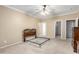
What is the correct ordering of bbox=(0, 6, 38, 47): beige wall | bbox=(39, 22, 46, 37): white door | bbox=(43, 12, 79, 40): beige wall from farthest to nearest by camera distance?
1. bbox=(39, 22, 46, 37): white door
2. bbox=(43, 12, 79, 40): beige wall
3. bbox=(0, 6, 38, 47): beige wall

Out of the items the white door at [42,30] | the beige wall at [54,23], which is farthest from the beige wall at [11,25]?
the beige wall at [54,23]

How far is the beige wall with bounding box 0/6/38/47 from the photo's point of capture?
2.81 m

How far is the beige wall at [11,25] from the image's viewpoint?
281 cm

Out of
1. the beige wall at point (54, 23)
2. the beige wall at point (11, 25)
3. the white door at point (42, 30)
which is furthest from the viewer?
the white door at point (42, 30)

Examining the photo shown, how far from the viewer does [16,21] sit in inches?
135

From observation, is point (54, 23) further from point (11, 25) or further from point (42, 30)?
point (11, 25)

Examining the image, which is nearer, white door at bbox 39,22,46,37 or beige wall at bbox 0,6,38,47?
beige wall at bbox 0,6,38,47

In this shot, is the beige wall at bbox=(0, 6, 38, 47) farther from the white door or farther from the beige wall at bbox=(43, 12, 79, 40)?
the beige wall at bbox=(43, 12, 79, 40)

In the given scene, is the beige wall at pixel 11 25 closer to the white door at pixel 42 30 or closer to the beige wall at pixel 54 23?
the white door at pixel 42 30

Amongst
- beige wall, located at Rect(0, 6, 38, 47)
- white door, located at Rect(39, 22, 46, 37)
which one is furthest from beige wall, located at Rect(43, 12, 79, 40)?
beige wall, located at Rect(0, 6, 38, 47)

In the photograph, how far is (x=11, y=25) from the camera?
319cm
